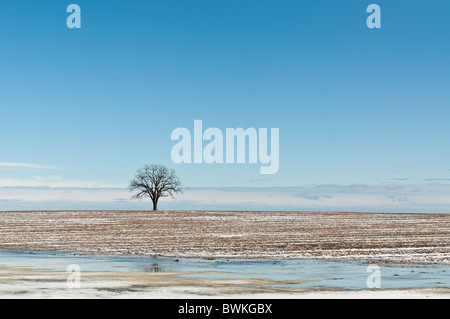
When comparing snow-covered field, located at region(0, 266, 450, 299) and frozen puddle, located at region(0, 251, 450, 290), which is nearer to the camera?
snow-covered field, located at region(0, 266, 450, 299)

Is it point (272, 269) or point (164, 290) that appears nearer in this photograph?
point (164, 290)

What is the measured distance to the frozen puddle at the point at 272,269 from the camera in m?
19.0

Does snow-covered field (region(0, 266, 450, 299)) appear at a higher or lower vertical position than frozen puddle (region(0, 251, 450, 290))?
→ higher

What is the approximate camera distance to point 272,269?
23.5m

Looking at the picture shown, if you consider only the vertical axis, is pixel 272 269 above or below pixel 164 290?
below

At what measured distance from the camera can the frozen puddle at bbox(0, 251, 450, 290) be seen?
19016mm

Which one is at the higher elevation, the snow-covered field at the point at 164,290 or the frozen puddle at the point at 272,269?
the snow-covered field at the point at 164,290

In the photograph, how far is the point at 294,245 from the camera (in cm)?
3681

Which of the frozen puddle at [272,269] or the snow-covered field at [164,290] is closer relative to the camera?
the snow-covered field at [164,290]

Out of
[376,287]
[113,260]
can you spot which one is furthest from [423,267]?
[113,260]
